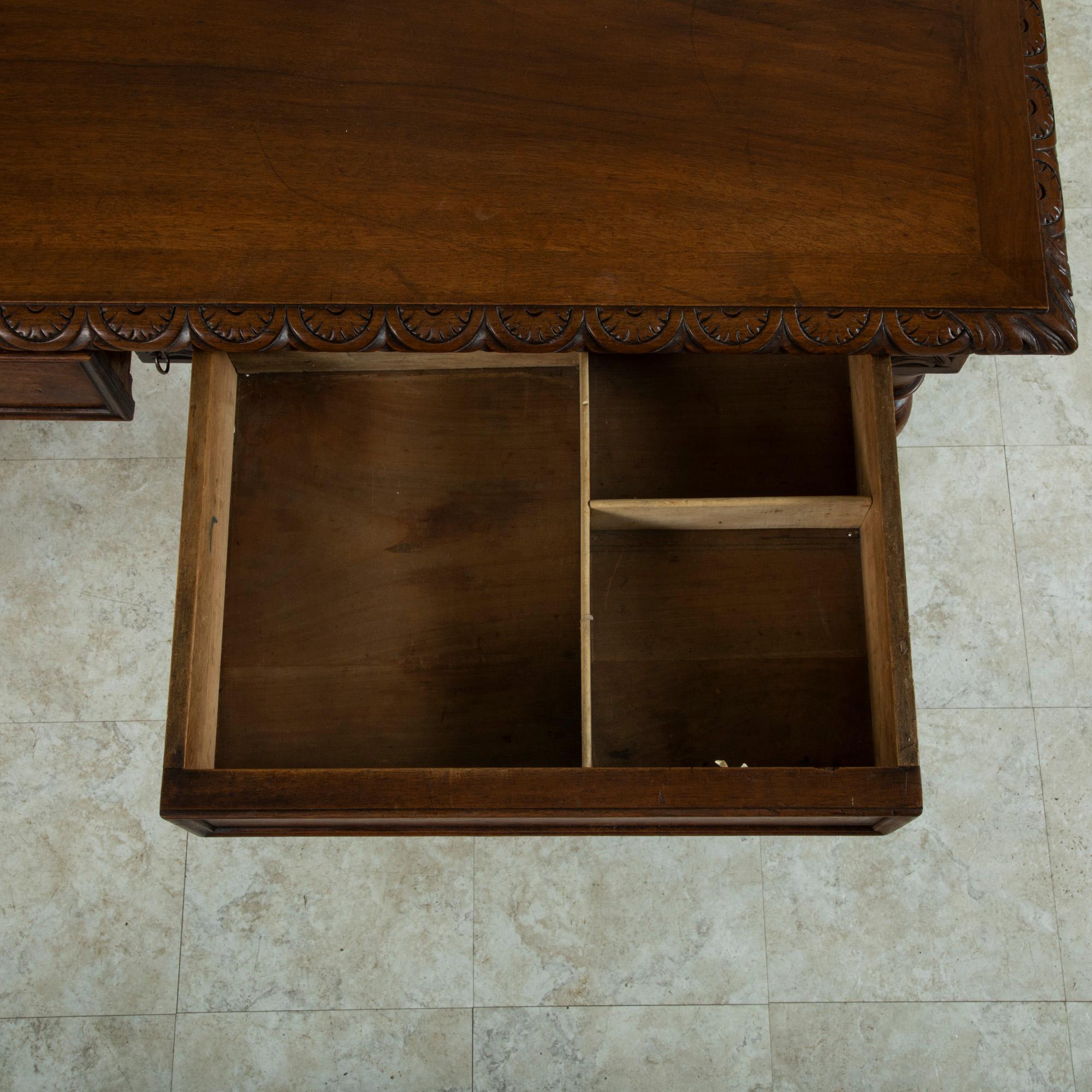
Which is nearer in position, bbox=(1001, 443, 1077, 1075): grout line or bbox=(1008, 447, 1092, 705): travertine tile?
bbox=(1001, 443, 1077, 1075): grout line

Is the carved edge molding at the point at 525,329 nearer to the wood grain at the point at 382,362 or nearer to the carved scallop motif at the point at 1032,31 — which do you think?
the wood grain at the point at 382,362

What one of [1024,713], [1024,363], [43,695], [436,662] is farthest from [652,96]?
[43,695]

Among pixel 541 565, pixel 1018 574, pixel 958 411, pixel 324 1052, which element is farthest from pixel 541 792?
pixel 958 411

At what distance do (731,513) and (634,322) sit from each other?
362mm

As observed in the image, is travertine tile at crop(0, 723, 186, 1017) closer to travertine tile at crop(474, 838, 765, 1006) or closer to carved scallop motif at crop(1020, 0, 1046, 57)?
travertine tile at crop(474, 838, 765, 1006)

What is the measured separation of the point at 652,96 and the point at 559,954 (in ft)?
5.29

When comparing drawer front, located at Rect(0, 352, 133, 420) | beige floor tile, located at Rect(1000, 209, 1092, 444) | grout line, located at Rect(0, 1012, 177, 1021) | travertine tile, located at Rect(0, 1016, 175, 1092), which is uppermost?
beige floor tile, located at Rect(1000, 209, 1092, 444)

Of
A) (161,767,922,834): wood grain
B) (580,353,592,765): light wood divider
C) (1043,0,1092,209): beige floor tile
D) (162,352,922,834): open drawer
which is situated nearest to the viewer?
(161,767,922,834): wood grain

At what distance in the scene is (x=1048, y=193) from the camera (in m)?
1.39

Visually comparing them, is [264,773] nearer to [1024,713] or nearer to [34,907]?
[34,907]

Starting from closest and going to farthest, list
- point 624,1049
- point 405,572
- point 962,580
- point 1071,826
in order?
point 405,572 < point 624,1049 < point 1071,826 < point 962,580

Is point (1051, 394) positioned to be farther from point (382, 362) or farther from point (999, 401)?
point (382, 362)

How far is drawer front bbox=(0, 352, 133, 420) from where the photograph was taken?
138 cm

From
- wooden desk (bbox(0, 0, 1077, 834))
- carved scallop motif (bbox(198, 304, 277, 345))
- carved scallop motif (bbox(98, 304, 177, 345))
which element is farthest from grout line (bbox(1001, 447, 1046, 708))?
carved scallop motif (bbox(98, 304, 177, 345))
